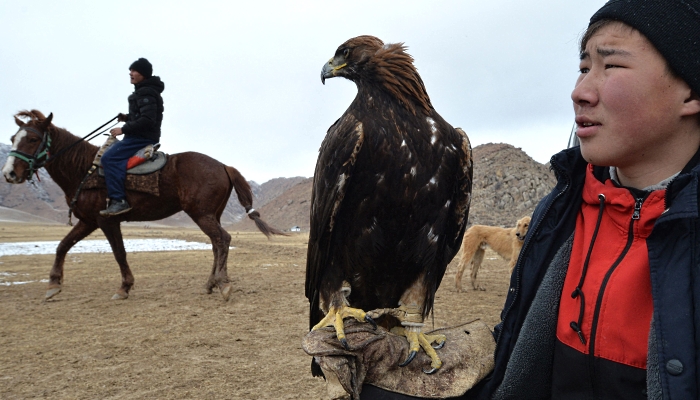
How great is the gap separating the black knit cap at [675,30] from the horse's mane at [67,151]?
8690 mm

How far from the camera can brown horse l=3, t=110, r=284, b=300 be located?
773cm

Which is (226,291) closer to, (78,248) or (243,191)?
(243,191)

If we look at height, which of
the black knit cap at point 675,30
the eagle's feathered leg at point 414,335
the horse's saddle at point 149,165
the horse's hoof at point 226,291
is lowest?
the horse's hoof at point 226,291

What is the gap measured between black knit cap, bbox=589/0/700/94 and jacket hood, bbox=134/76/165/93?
776cm

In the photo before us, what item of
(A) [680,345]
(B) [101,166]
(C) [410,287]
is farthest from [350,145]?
(B) [101,166]

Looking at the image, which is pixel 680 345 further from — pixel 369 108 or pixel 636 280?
pixel 369 108

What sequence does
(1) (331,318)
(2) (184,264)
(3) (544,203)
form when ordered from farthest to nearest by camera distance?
(2) (184,264) → (1) (331,318) → (3) (544,203)

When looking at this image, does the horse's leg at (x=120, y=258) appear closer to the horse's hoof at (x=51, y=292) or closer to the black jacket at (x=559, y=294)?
the horse's hoof at (x=51, y=292)

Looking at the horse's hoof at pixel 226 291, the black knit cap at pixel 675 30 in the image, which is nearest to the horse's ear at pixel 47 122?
the horse's hoof at pixel 226 291

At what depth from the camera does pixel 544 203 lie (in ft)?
5.60

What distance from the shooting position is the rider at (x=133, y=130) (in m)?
7.41

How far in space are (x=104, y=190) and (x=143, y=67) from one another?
88.6 inches

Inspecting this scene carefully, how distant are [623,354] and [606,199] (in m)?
0.48

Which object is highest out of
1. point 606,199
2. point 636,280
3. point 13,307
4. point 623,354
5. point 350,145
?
point 350,145
